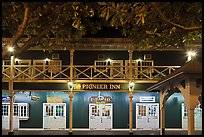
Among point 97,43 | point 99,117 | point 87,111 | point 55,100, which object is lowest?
point 99,117

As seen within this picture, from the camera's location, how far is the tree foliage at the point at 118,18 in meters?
9.46

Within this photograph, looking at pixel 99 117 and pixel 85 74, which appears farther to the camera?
pixel 99 117

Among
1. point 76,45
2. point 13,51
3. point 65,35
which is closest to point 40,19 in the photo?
point 13,51

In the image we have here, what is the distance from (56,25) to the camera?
464 inches

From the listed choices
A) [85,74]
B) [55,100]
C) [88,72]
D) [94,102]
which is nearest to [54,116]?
[55,100]

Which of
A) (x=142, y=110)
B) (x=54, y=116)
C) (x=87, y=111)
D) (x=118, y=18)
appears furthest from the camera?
(x=142, y=110)

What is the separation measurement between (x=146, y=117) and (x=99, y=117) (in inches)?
123

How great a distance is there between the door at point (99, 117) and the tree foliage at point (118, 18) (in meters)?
14.5

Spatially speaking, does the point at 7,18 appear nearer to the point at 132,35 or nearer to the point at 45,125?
the point at 132,35

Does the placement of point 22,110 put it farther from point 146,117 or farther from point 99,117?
point 146,117

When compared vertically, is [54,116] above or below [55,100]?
below

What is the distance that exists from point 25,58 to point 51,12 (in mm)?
16164

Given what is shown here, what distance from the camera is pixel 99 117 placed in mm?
26594

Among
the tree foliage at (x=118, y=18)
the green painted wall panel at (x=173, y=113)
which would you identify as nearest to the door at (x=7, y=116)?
the green painted wall panel at (x=173, y=113)
